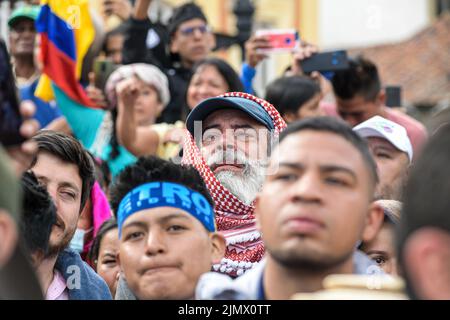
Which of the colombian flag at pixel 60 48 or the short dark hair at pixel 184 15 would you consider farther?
the short dark hair at pixel 184 15

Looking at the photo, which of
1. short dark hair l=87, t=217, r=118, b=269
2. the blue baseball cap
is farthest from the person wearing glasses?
the blue baseball cap

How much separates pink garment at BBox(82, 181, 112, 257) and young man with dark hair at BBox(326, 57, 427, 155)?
198 centimetres

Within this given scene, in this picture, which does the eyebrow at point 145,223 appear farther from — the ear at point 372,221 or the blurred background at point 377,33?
the blurred background at point 377,33

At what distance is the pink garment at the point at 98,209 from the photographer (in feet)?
20.4

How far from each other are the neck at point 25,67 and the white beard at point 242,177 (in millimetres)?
3463

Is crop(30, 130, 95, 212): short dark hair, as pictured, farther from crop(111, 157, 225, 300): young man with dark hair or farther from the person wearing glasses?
the person wearing glasses

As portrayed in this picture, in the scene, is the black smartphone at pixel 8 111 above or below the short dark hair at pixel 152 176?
below

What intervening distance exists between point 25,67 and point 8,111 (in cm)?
522

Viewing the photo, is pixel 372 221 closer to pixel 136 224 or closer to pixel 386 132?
pixel 136 224

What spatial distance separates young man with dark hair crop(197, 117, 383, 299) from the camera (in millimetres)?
3467

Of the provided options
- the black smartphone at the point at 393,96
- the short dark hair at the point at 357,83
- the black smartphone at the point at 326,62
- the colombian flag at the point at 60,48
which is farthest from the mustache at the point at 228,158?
the black smartphone at the point at 393,96

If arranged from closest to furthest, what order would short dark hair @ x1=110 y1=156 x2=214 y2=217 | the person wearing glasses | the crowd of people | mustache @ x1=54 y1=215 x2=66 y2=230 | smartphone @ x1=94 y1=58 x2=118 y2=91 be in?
the crowd of people < short dark hair @ x1=110 y1=156 x2=214 y2=217 < mustache @ x1=54 y1=215 x2=66 y2=230 < smartphone @ x1=94 y1=58 x2=118 y2=91 < the person wearing glasses

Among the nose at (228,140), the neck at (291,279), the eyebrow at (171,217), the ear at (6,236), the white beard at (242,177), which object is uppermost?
the nose at (228,140)

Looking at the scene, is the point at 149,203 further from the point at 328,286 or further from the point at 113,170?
the point at 113,170
